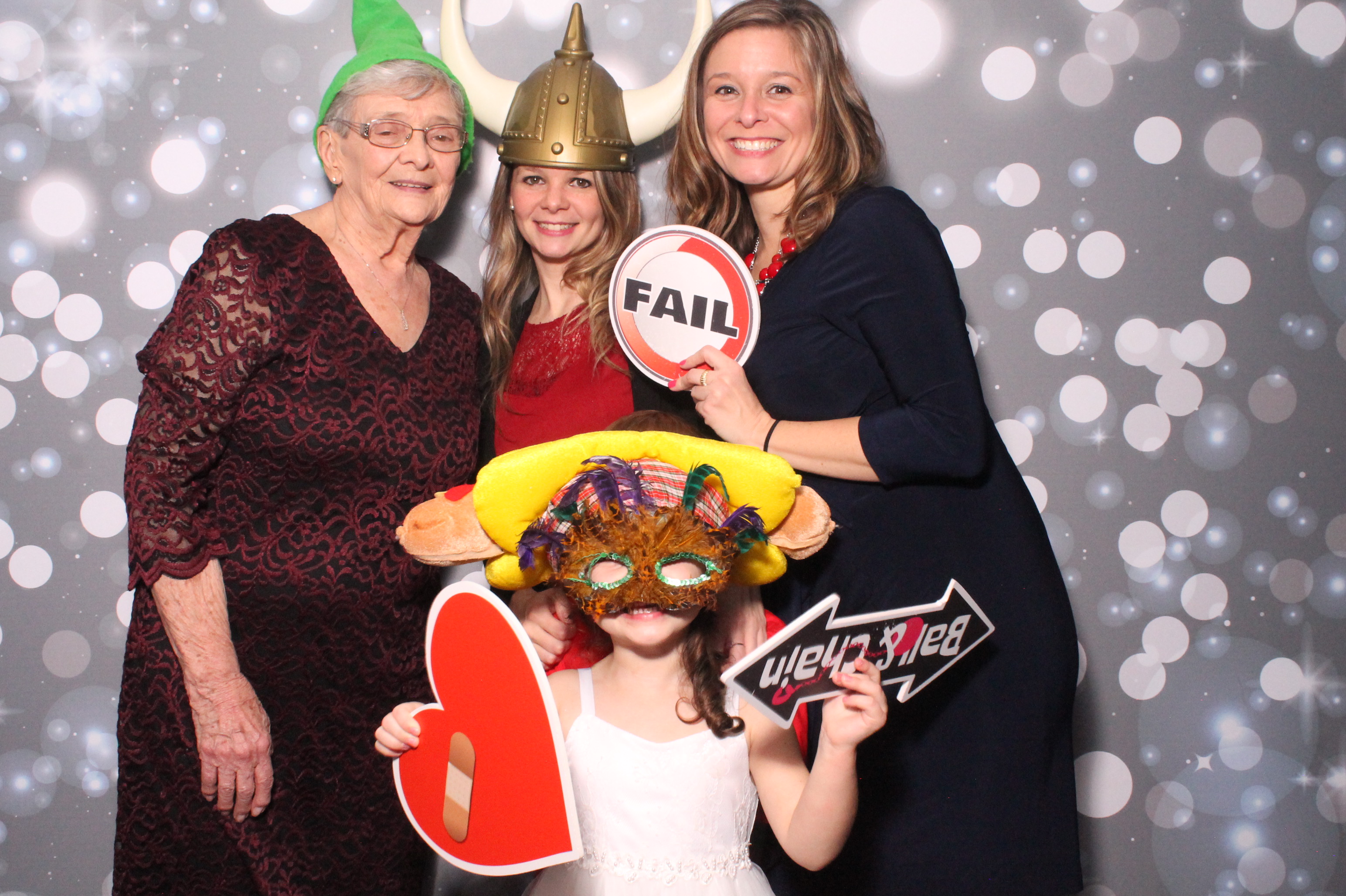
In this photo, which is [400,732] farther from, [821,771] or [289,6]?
[289,6]

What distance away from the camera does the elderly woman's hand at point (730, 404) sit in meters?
1.70

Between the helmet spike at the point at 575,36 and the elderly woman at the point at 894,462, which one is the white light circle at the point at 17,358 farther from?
the elderly woman at the point at 894,462

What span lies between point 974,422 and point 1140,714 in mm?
1406

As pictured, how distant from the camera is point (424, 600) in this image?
1.93 m

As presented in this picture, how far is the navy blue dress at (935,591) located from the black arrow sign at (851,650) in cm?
21

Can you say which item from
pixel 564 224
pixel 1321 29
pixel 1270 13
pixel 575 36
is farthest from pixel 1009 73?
pixel 564 224

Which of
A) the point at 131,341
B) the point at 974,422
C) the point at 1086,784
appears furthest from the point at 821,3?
the point at 1086,784

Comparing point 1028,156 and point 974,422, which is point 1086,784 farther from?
point 1028,156

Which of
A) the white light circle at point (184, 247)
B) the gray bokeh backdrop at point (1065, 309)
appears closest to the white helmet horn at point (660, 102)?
the gray bokeh backdrop at point (1065, 309)

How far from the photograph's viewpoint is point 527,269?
7.33 feet

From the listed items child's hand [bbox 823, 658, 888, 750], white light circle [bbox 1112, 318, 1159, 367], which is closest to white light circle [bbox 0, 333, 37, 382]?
child's hand [bbox 823, 658, 888, 750]

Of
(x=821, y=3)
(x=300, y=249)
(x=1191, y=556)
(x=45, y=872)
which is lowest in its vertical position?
(x=45, y=872)

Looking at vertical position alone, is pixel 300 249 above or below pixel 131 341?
above

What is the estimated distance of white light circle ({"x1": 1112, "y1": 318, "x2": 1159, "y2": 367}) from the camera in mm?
2516
